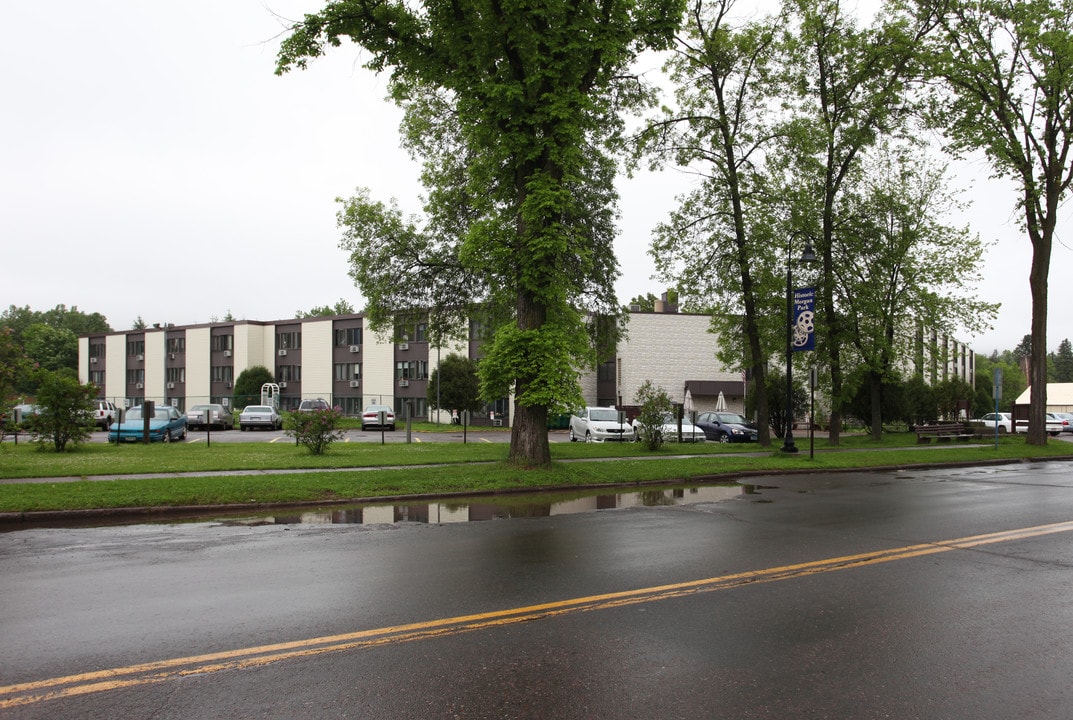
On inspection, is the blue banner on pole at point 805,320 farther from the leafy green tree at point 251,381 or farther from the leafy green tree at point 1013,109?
the leafy green tree at point 251,381

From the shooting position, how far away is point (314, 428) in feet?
65.3

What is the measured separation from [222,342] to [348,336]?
13906 mm

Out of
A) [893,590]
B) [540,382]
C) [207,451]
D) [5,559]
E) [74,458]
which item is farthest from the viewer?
[207,451]

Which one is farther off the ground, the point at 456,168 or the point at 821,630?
the point at 456,168

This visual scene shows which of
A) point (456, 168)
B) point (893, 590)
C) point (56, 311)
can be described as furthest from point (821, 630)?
point (56, 311)

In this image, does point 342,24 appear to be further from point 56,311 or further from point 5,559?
point 56,311

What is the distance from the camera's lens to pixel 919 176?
34750mm

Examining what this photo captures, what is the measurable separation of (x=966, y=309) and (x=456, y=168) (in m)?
25.6

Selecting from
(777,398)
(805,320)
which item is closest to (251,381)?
(777,398)

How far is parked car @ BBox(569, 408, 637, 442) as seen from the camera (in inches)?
1168

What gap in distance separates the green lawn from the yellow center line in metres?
7.44

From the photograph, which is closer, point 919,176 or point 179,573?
point 179,573

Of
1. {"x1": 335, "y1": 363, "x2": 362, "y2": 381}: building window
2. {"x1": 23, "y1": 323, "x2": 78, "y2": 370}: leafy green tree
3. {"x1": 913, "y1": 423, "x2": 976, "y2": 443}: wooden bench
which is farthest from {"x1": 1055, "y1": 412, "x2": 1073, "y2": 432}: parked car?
{"x1": 23, "y1": 323, "x2": 78, "y2": 370}: leafy green tree

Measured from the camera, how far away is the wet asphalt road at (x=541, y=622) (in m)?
4.09
